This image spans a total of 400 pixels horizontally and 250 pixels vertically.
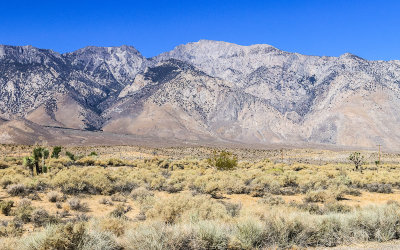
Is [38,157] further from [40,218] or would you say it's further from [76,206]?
[40,218]

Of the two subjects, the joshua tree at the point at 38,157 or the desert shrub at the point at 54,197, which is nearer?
the desert shrub at the point at 54,197

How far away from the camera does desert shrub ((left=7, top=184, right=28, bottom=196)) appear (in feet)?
62.1

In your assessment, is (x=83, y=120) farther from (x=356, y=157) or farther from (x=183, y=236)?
(x=183, y=236)

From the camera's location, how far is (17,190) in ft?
62.8

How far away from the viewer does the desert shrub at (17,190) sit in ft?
62.1

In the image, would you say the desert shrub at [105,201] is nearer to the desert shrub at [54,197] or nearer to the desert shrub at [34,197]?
the desert shrub at [54,197]

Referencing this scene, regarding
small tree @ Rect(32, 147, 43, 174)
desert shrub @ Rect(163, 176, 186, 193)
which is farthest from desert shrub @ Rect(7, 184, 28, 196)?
small tree @ Rect(32, 147, 43, 174)

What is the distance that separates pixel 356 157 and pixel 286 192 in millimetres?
29788

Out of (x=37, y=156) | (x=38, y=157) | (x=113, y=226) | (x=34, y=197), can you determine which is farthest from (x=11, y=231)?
(x=38, y=157)

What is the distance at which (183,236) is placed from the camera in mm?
7973

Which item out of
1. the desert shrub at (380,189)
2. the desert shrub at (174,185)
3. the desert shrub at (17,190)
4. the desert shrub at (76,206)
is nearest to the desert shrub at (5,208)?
the desert shrub at (76,206)

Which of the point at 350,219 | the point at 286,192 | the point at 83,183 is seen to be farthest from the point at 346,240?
the point at 83,183

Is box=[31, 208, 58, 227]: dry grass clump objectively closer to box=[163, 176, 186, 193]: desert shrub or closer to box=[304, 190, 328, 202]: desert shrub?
box=[163, 176, 186, 193]: desert shrub

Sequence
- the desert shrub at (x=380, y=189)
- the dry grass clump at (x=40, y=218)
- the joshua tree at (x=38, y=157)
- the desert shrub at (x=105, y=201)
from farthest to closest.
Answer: the joshua tree at (x=38, y=157)
the desert shrub at (x=380, y=189)
the desert shrub at (x=105, y=201)
the dry grass clump at (x=40, y=218)
